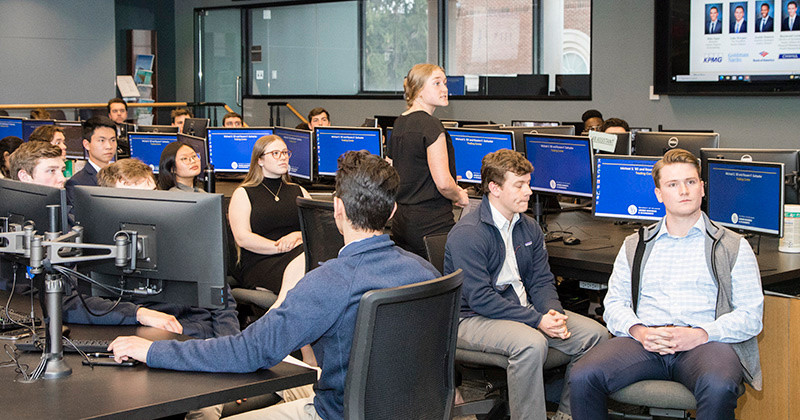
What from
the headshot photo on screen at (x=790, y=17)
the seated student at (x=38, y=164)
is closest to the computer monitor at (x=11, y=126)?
the seated student at (x=38, y=164)

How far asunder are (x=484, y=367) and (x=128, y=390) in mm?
1639

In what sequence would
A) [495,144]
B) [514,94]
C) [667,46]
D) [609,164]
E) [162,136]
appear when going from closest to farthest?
[609,164] < [495,144] < [162,136] < [667,46] < [514,94]

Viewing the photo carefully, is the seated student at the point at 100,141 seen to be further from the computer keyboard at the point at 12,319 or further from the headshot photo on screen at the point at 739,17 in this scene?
the headshot photo on screen at the point at 739,17

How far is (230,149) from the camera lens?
675 cm

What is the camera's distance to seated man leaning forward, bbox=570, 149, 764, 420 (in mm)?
2848

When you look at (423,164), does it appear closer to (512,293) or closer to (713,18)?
(512,293)

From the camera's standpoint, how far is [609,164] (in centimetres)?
420

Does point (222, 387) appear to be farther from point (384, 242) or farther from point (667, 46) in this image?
point (667, 46)

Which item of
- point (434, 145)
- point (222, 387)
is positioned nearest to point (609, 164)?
point (434, 145)

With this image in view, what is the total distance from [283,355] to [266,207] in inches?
88.1

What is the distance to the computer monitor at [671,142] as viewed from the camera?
475cm

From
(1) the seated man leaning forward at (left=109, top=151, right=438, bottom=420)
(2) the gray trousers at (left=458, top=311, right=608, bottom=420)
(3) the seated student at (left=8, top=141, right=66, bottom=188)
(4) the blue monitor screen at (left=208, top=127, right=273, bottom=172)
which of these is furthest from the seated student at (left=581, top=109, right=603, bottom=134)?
(1) the seated man leaning forward at (left=109, top=151, right=438, bottom=420)

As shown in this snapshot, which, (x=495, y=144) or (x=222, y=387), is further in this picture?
(x=495, y=144)

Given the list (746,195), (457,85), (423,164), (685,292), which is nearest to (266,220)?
(423,164)
